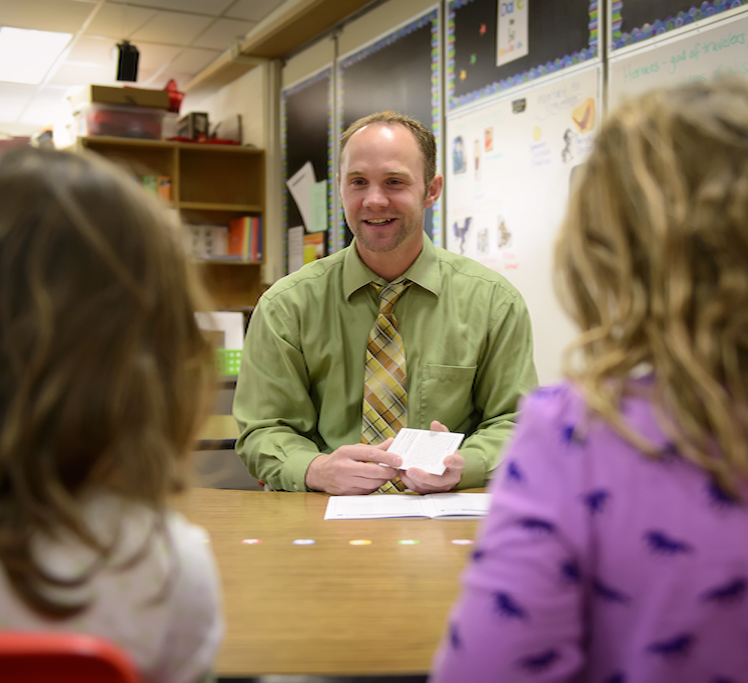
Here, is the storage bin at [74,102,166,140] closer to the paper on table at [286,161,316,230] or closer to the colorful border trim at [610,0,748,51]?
the paper on table at [286,161,316,230]

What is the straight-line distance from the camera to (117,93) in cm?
489

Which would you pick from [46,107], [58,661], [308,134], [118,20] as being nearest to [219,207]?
[308,134]

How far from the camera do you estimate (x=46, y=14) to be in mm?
4531

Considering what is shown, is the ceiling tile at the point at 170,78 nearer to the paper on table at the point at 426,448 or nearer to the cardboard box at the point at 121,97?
the cardboard box at the point at 121,97

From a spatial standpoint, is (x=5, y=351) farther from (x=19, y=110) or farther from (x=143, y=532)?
(x=19, y=110)

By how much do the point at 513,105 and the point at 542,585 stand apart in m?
Answer: 2.75

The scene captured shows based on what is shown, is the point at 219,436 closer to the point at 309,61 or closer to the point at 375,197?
the point at 375,197

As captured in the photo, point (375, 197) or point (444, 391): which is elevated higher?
point (375, 197)

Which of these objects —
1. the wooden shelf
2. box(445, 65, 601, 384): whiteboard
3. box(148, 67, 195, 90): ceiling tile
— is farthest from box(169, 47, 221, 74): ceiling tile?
box(445, 65, 601, 384): whiteboard

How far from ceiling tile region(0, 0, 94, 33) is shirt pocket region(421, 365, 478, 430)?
12.4 feet

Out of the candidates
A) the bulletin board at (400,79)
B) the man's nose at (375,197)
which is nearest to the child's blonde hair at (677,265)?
the man's nose at (375,197)

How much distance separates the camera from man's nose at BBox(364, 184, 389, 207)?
1.91m

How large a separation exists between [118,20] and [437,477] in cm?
425

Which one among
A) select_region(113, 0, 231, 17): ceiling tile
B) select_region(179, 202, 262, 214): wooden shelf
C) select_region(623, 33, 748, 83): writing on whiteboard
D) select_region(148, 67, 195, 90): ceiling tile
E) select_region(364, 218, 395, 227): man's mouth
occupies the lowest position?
select_region(364, 218, 395, 227): man's mouth
